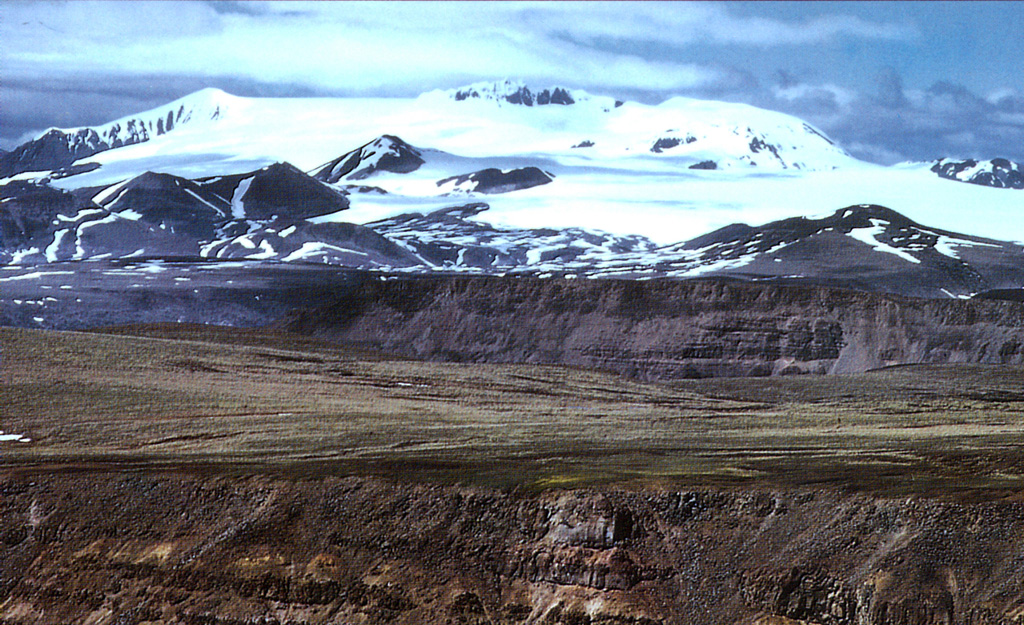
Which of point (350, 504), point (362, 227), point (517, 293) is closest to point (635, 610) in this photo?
point (350, 504)

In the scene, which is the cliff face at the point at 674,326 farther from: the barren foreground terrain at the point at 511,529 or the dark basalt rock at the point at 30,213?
the dark basalt rock at the point at 30,213

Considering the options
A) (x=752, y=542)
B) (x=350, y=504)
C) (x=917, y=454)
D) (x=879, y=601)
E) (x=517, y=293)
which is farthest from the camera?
(x=517, y=293)

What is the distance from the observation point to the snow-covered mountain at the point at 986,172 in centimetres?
17162

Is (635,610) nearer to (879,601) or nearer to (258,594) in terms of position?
(879,601)

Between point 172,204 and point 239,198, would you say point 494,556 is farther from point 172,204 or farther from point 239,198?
point 239,198

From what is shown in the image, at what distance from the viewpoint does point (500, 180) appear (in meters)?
149

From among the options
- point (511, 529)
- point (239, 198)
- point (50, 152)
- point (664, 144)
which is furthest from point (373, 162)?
point (511, 529)

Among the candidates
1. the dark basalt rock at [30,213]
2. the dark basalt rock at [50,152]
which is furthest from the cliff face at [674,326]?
the dark basalt rock at [50,152]

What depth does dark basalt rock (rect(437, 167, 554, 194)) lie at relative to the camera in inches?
5758

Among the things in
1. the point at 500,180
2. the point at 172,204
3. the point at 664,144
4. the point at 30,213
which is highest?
the point at 664,144

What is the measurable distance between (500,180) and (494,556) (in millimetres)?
133771

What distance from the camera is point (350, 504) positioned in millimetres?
17156

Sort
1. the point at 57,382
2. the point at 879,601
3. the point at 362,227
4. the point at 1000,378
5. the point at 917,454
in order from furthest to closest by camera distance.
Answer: the point at 362,227, the point at 1000,378, the point at 57,382, the point at 917,454, the point at 879,601

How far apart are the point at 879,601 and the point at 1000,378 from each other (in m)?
21.9
